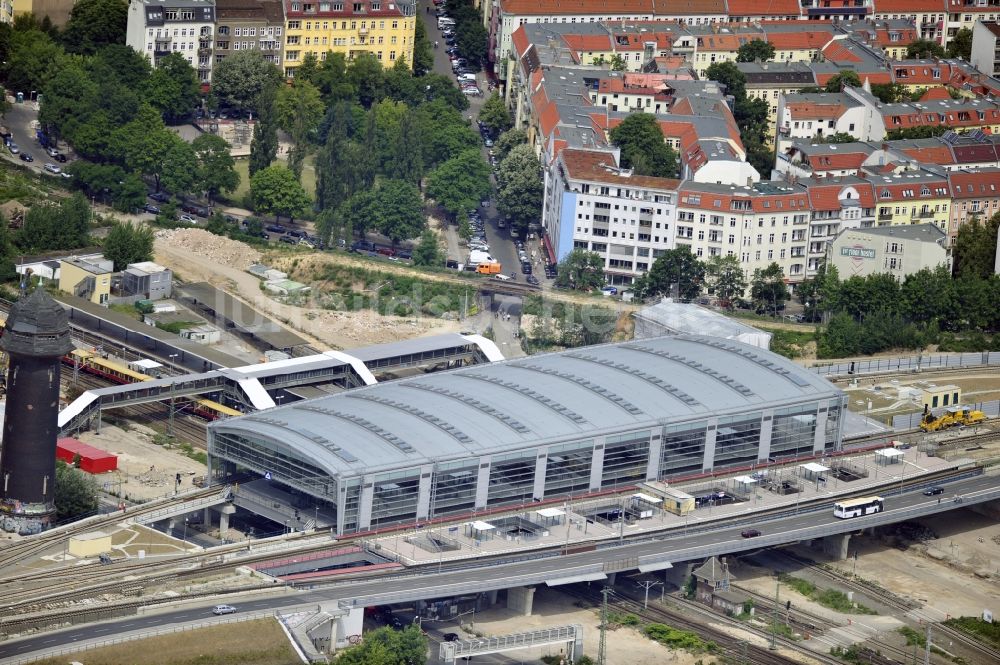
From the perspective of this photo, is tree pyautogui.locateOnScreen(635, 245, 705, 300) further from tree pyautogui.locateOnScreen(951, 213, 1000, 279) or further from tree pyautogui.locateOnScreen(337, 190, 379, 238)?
tree pyautogui.locateOnScreen(337, 190, 379, 238)

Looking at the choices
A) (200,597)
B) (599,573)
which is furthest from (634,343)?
(200,597)

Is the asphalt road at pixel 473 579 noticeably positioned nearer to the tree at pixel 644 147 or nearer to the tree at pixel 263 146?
the tree at pixel 644 147

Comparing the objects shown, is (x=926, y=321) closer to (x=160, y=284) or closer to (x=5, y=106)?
(x=160, y=284)

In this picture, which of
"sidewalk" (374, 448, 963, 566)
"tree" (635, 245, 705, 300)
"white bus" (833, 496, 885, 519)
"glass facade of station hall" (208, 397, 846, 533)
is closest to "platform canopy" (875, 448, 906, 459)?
"sidewalk" (374, 448, 963, 566)

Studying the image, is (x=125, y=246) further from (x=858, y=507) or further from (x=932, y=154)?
(x=932, y=154)

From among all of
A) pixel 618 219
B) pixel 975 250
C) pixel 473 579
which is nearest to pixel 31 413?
pixel 473 579
